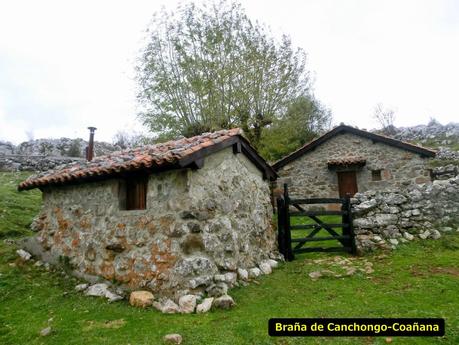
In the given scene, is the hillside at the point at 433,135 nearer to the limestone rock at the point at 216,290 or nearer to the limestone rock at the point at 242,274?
the limestone rock at the point at 242,274

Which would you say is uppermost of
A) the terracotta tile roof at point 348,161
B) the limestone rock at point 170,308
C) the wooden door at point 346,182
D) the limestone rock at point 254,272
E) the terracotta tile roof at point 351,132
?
the terracotta tile roof at point 351,132

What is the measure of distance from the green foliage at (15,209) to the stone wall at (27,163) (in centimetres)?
349

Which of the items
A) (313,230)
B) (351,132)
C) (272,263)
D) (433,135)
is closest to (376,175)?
(351,132)

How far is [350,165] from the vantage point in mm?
15289

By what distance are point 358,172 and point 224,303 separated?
12.5 metres

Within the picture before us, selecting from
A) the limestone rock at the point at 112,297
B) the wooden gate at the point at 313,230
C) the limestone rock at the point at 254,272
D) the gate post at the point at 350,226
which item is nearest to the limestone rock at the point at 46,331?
the limestone rock at the point at 112,297

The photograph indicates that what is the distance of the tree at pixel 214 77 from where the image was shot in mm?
14477

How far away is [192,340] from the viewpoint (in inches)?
156

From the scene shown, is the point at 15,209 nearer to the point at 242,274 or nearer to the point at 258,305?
the point at 242,274

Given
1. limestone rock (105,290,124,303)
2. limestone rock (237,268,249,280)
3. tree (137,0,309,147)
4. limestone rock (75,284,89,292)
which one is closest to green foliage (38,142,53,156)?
tree (137,0,309,147)

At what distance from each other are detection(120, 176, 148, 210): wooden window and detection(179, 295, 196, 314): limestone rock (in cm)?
203

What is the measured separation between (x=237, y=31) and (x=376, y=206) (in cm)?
1085

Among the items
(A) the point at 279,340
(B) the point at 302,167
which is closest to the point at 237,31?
(B) the point at 302,167

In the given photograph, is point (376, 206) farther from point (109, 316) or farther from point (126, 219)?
point (109, 316)
